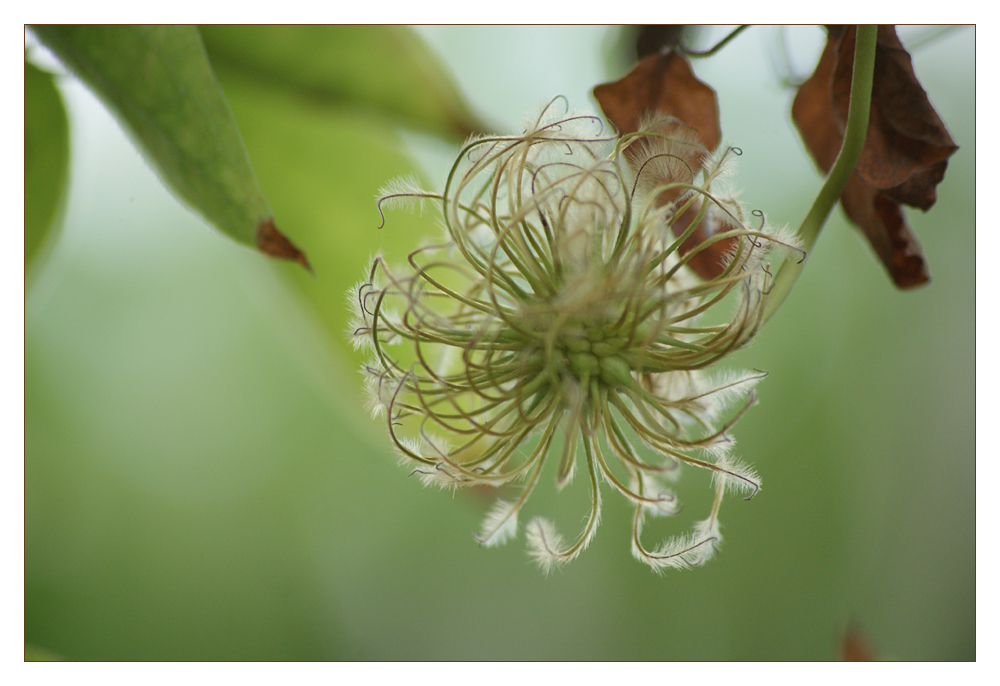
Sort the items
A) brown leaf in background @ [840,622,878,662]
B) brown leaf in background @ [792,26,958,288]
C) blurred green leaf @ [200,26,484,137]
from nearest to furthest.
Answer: brown leaf in background @ [792,26,958,288], blurred green leaf @ [200,26,484,137], brown leaf in background @ [840,622,878,662]

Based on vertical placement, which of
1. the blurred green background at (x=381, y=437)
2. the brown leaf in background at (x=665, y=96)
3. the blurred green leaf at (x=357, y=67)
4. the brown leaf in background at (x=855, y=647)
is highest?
the blurred green leaf at (x=357, y=67)

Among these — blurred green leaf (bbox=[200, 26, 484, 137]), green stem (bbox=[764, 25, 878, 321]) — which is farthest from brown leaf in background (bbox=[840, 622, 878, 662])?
blurred green leaf (bbox=[200, 26, 484, 137])

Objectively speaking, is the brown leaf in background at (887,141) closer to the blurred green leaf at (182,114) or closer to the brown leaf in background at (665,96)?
the brown leaf in background at (665,96)

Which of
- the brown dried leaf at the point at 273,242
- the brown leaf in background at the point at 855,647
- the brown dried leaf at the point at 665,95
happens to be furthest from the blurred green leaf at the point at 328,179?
the brown leaf in background at the point at 855,647

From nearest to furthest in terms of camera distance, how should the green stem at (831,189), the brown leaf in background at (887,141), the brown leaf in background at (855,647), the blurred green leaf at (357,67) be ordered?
1. the green stem at (831,189)
2. the brown leaf in background at (887,141)
3. the blurred green leaf at (357,67)
4. the brown leaf in background at (855,647)

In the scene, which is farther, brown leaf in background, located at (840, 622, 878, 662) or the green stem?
brown leaf in background, located at (840, 622, 878, 662)

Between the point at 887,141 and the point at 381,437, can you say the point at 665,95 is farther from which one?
the point at 381,437

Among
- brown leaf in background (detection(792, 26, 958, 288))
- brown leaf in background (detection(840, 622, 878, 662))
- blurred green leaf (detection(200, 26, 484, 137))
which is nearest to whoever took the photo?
brown leaf in background (detection(792, 26, 958, 288))

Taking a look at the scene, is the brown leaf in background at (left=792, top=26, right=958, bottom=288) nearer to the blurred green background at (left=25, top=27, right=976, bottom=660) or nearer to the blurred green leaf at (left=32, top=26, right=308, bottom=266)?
the blurred green background at (left=25, top=27, right=976, bottom=660)
